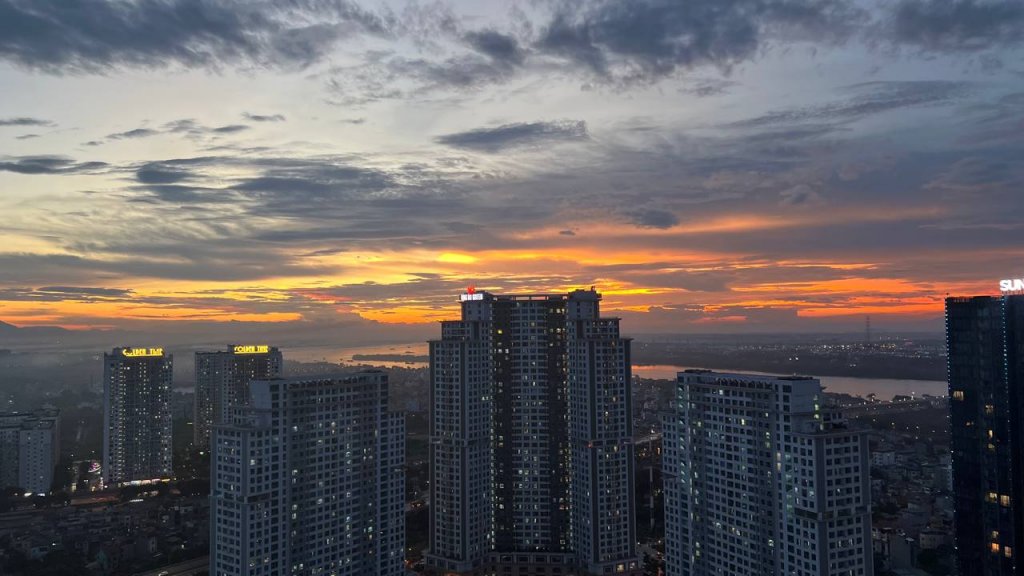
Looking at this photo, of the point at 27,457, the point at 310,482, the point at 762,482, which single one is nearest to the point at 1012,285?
the point at 762,482

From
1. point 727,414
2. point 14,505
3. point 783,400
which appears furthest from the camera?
point 14,505

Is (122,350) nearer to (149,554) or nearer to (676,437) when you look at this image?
(149,554)

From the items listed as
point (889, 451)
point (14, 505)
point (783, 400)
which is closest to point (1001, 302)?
point (783, 400)

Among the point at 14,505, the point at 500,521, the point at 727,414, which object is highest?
the point at 727,414

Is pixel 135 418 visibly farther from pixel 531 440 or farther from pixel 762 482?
pixel 762 482

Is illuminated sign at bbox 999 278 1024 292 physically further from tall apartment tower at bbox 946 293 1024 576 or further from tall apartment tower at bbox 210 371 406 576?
tall apartment tower at bbox 210 371 406 576

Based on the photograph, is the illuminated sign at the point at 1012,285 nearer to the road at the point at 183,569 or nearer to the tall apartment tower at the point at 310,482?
the tall apartment tower at the point at 310,482

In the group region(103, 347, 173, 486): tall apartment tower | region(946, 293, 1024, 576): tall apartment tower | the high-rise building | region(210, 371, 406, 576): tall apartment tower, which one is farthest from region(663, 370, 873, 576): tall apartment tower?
→ the high-rise building
